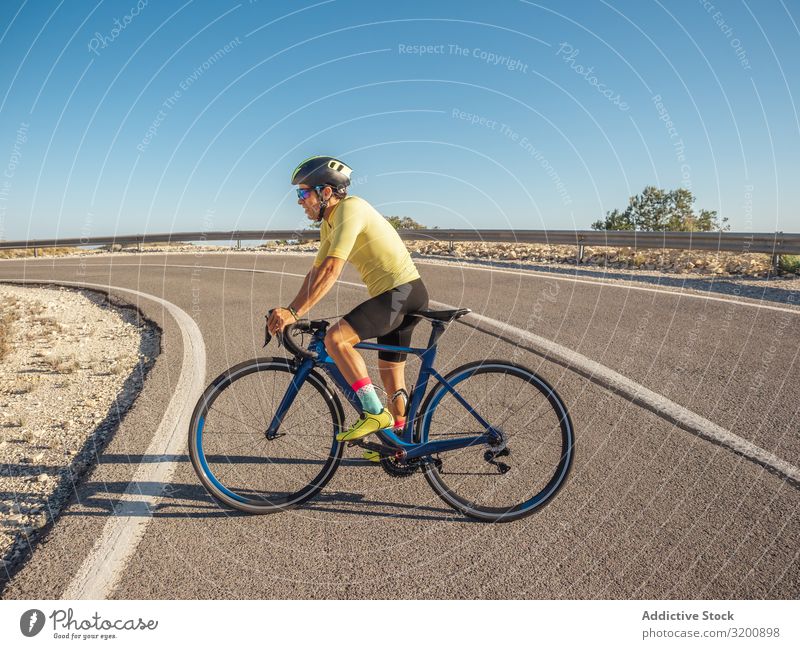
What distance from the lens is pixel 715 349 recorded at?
259 inches

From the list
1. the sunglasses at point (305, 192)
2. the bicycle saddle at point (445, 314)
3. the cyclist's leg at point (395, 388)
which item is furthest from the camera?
the cyclist's leg at point (395, 388)

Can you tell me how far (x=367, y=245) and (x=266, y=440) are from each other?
69.6 inches

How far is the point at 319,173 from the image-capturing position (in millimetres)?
3490

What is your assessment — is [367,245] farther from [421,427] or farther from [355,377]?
[421,427]

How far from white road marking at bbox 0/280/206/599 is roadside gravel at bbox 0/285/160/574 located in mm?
432

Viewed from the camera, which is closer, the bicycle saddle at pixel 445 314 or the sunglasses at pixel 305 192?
the bicycle saddle at pixel 445 314

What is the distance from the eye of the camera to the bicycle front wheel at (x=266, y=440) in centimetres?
359

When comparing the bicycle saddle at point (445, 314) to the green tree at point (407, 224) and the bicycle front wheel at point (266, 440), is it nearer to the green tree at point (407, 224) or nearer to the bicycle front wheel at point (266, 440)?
the bicycle front wheel at point (266, 440)

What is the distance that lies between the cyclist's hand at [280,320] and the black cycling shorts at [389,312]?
357 mm

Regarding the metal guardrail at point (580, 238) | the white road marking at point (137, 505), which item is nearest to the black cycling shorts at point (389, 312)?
the white road marking at point (137, 505)

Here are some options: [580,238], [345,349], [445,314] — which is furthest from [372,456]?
[580,238]

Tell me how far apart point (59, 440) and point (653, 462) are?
4572 mm

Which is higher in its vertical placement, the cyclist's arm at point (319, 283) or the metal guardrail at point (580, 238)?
the metal guardrail at point (580, 238)
